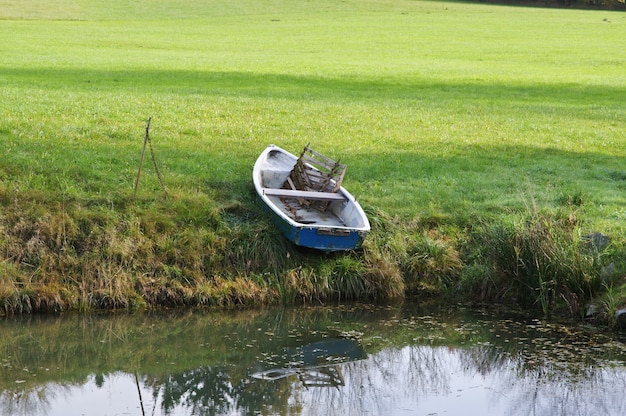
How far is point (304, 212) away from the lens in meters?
15.2

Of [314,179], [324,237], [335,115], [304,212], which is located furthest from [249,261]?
[335,115]

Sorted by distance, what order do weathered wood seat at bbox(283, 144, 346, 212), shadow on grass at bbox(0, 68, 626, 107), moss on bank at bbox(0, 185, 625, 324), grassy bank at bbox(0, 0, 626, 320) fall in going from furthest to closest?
shadow on grass at bbox(0, 68, 626, 107)
weathered wood seat at bbox(283, 144, 346, 212)
grassy bank at bbox(0, 0, 626, 320)
moss on bank at bbox(0, 185, 625, 324)

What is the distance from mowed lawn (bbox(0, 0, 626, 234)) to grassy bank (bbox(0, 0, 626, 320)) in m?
0.07

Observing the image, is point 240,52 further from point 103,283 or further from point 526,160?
point 103,283

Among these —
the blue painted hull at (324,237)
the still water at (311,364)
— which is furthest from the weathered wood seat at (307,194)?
the still water at (311,364)

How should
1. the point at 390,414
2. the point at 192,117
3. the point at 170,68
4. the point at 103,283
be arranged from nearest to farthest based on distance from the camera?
1. the point at 390,414
2. the point at 103,283
3. the point at 192,117
4. the point at 170,68

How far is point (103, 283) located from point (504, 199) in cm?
679

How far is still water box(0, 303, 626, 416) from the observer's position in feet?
33.7

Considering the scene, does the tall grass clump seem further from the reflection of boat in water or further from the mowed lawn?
the reflection of boat in water

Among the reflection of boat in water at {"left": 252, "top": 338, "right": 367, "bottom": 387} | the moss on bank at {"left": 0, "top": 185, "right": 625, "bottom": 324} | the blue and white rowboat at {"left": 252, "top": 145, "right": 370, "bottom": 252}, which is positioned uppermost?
the blue and white rowboat at {"left": 252, "top": 145, "right": 370, "bottom": 252}

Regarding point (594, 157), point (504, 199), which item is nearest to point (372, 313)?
point (504, 199)

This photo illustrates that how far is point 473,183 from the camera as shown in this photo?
1661 cm

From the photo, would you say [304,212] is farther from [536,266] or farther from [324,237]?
[536,266]

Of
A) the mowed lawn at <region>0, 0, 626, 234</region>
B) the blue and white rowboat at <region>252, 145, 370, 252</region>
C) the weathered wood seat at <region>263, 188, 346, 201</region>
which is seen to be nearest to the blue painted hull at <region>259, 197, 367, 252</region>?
the blue and white rowboat at <region>252, 145, 370, 252</region>
